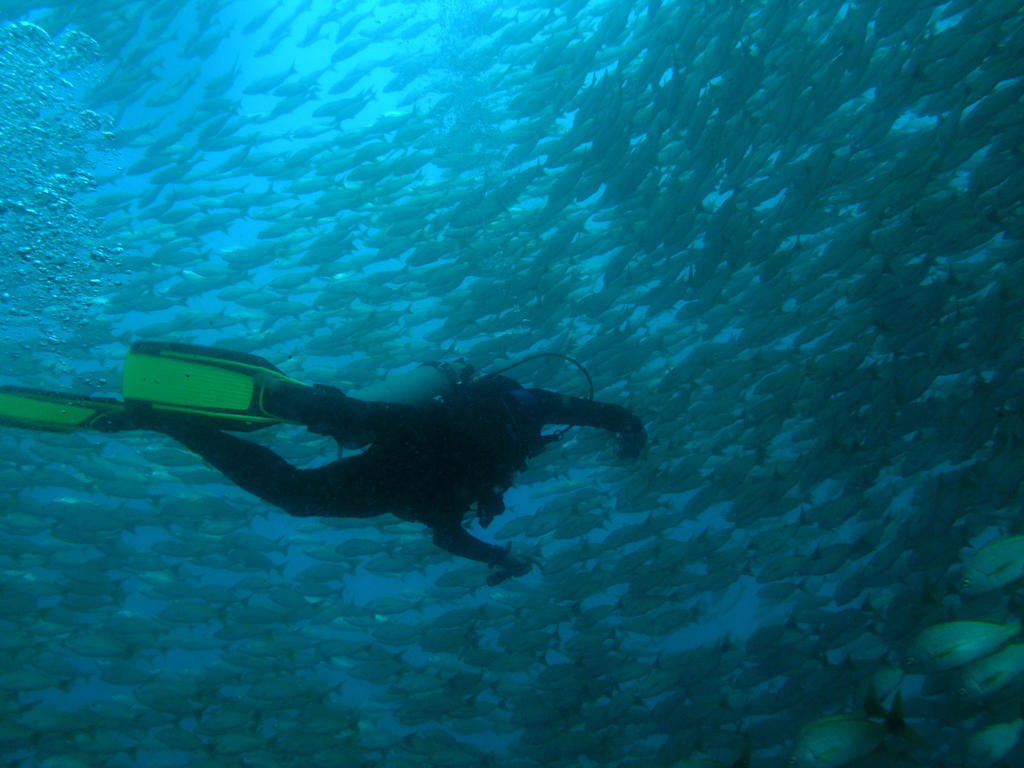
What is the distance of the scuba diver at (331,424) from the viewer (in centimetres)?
269

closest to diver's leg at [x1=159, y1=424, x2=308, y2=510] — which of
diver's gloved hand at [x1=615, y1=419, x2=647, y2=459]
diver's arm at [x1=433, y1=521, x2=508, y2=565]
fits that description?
diver's arm at [x1=433, y1=521, x2=508, y2=565]

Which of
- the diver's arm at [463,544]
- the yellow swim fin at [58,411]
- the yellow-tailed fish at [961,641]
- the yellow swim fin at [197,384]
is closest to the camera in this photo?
the yellow swim fin at [197,384]

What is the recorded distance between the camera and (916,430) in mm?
A: 7504

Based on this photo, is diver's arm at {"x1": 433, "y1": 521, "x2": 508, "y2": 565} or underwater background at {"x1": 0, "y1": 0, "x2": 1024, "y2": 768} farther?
underwater background at {"x1": 0, "y1": 0, "x2": 1024, "y2": 768}

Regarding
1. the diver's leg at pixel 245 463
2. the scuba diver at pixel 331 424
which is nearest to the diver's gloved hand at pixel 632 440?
the scuba diver at pixel 331 424

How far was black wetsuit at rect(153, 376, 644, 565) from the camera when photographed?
Answer: 2738 mm

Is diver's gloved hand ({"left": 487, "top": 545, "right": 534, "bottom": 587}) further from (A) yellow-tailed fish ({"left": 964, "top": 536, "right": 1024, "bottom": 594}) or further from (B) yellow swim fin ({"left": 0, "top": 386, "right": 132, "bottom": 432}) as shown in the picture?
(A) yellow-tailed fish ({"left": 964, "top": 536, "right": 1024, "bottom": 594})

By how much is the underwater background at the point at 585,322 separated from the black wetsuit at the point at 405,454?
2.89 m

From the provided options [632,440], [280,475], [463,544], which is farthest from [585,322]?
[280,475]

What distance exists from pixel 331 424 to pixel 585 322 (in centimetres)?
585

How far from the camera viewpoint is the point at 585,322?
324 inches

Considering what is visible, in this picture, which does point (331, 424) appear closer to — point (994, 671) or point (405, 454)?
point (405, 454)

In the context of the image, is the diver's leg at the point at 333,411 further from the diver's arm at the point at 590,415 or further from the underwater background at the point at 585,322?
the underwater background at the point at 585,322

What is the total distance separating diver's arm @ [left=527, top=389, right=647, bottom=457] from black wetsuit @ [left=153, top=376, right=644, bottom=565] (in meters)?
0.02
